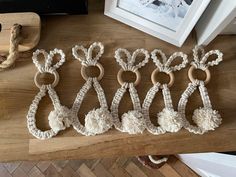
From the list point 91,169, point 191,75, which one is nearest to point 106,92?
point 191,75

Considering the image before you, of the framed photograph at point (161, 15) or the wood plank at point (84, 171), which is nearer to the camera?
the framed photograph at point (161, 15)

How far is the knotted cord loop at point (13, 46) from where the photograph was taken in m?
0.63

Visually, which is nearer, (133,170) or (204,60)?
(204,60)

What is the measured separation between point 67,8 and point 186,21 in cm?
24

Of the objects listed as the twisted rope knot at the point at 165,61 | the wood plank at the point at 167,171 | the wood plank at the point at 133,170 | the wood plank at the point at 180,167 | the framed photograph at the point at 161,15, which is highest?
the framed photograph at the point at 161,15

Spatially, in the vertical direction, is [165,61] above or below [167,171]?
above

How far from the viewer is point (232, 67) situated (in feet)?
2.26

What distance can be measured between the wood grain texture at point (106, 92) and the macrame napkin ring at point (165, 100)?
1 cm

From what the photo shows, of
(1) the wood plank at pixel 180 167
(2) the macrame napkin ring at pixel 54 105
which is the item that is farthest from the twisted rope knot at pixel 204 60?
(1) the wood plank at pixel 180 167

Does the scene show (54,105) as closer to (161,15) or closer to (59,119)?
(59,119)

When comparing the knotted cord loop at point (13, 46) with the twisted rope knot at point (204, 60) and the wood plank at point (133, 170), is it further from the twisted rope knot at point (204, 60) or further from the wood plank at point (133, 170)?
the wood plank at point (133, 170)

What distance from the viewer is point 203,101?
658 mm

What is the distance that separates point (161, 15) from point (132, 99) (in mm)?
173

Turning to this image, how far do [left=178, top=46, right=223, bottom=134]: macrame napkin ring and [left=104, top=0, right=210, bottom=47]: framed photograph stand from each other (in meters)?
0.05
